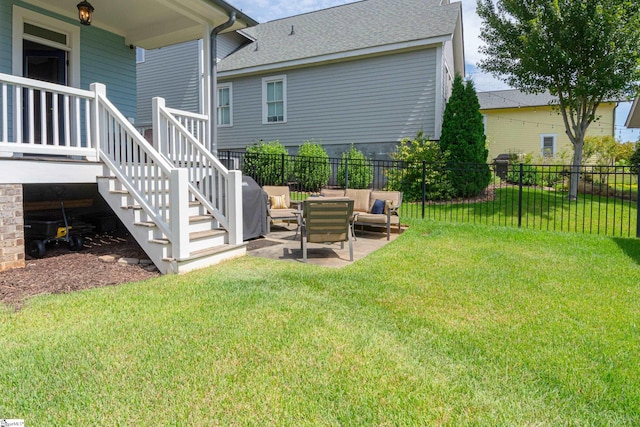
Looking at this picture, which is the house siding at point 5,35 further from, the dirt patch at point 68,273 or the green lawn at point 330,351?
the green lawn at point 330,351

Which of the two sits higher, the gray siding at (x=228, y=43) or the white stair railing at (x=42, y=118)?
the gray siding at (x=228, y=43)

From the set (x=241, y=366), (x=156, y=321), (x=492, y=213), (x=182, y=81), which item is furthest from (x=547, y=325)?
(x=182, y=81)

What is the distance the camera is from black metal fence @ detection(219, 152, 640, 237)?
8594 millimetres

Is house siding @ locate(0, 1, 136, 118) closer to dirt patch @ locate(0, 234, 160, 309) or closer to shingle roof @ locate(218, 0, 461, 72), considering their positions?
dirt patch @ locate(0, 234, 160, 309)

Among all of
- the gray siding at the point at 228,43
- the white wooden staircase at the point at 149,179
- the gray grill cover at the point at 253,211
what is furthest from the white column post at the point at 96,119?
the gray siding at the point at 228,43

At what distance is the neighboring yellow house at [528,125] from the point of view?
23.3 m

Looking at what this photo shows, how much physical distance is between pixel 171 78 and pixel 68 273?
13118mm

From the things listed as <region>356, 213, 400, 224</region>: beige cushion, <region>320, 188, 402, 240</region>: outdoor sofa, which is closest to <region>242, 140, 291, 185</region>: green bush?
<region>320, 188, 402, 240</region>: outdoor sofa

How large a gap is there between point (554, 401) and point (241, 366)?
73.8 inches

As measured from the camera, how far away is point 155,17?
7.32 metres

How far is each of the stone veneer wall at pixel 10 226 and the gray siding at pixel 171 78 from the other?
1112cm

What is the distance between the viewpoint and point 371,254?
5.94 meters

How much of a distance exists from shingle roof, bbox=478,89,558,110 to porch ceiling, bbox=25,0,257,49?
840 inches

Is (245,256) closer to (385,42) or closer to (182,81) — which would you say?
(385,42)
